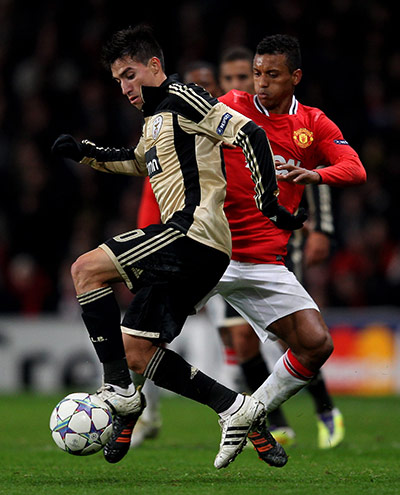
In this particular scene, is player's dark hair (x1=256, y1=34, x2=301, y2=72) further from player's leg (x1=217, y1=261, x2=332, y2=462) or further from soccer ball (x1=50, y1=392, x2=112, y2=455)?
soccer ball (x1=50, y1=392, x2=112, y2=455)

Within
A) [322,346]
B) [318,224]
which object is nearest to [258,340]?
[318,224]

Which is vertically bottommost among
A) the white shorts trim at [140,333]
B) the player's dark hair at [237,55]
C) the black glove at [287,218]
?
the white shorts trim at [140,333]

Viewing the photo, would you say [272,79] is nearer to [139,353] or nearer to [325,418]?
[139,353]

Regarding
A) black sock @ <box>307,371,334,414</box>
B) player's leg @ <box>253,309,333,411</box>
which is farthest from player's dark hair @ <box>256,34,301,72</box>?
black sock @ <box>307,371,334,414</box>

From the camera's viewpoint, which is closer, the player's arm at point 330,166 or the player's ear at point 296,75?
the player's arm at point 330,166

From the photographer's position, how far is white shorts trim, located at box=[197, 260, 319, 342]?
5098 mm

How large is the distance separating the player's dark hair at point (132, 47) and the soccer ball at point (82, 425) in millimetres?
1772

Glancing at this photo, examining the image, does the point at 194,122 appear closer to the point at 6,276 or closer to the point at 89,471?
the point at 89,471

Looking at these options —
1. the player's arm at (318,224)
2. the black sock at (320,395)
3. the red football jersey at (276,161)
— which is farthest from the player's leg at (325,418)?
the red football jersey at (276,161)

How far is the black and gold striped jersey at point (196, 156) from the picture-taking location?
4.57 m

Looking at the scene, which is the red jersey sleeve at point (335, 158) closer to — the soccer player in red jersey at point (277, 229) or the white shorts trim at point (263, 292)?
the soccer player in red jersey at point (277, 229)

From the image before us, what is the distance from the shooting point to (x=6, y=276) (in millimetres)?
12781

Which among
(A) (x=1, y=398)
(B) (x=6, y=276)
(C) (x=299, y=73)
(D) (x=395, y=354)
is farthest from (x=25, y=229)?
(C) (x=299, y=73)

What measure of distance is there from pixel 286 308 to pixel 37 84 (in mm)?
10786
